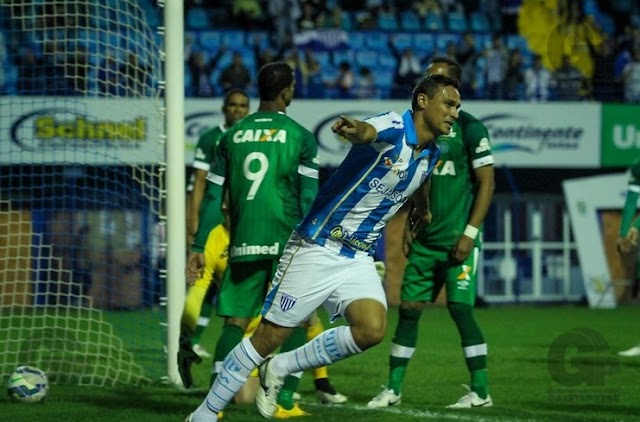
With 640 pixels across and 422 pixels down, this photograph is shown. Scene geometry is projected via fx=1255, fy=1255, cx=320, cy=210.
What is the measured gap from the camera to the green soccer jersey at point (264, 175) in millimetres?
7410

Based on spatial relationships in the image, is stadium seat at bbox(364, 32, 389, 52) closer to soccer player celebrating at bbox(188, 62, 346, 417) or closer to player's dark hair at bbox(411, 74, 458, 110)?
soccer player celebrating at bbox(188, 62, 346, 417)

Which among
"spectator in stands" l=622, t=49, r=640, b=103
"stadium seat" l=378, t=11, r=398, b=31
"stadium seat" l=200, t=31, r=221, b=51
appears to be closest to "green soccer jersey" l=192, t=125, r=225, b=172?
"stadium seat" l=200, t=31, r=221, b=51

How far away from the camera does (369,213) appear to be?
6281 mm

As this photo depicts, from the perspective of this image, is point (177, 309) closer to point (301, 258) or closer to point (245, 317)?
point (245, 317)

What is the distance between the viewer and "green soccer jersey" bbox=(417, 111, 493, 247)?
809cm

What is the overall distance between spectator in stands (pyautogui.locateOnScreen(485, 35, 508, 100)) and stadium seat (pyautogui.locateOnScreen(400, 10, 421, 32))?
223 cm

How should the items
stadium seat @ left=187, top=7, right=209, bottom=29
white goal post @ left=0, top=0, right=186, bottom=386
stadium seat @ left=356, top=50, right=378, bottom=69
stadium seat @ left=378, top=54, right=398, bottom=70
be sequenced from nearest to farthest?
white goal post @ left=0, top=0, right=186, bottom=386
stadium seat @ left=356, top=50, right=378, bottom=69
stadium seat @ left=378, top=54, right=398, bottom=70
stadium seat @ left=187, top=7, right=209, bottom=29

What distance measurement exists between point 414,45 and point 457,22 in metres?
1.58

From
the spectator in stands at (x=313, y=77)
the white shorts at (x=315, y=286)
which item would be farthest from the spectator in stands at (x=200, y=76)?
the white shorts at (x=315, y=286)

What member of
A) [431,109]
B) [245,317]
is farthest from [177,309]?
[431,109]

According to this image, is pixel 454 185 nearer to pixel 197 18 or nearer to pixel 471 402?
pixel 471 402

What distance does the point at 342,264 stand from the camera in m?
6.26

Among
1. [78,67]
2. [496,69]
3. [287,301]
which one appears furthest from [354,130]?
[496,69]

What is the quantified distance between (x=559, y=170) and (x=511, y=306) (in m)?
2.72
